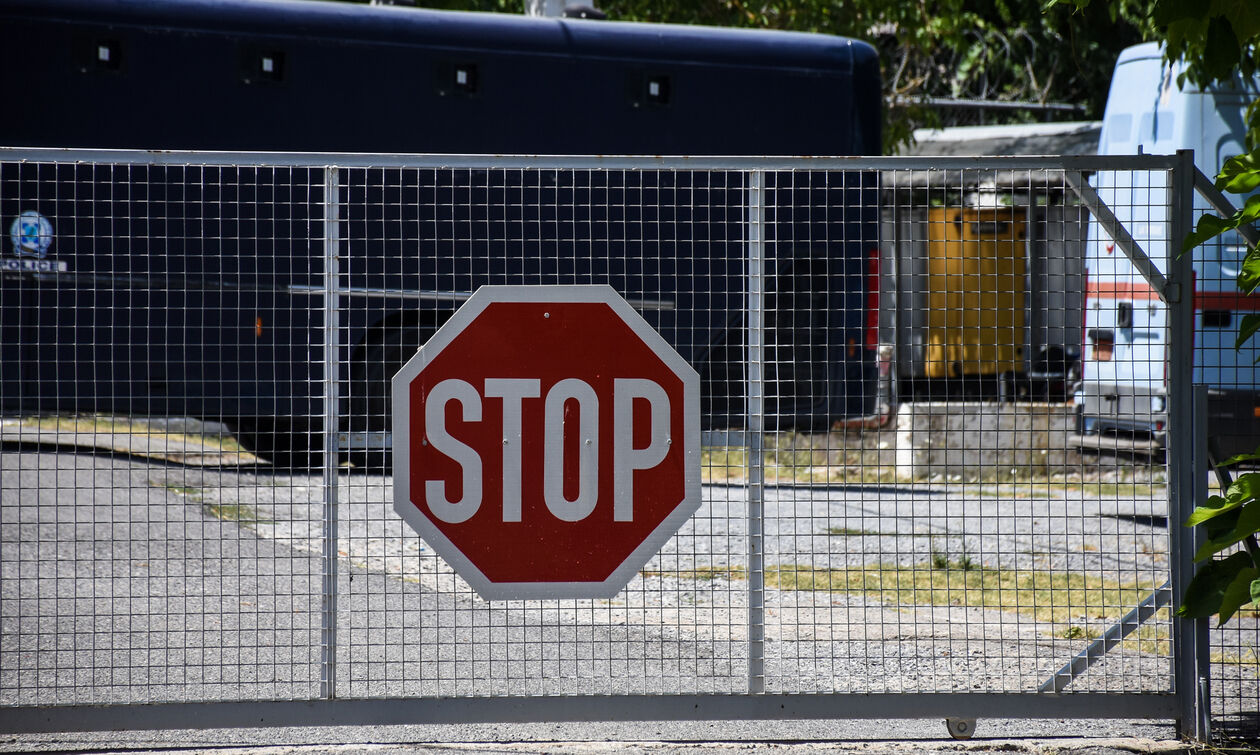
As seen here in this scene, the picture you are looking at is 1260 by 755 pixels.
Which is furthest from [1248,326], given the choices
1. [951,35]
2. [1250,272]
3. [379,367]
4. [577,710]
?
[951,35]

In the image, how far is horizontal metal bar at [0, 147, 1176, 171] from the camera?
3871 millimetres

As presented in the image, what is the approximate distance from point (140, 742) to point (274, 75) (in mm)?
6711

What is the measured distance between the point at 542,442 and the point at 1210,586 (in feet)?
7.13

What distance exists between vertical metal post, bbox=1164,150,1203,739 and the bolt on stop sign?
1631 mm

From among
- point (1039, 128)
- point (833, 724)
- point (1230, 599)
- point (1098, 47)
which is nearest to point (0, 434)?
point (833, 724)

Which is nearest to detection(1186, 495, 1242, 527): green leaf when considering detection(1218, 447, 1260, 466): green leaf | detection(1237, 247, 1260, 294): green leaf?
detection(1218, 447, 1260, 466): green leaf

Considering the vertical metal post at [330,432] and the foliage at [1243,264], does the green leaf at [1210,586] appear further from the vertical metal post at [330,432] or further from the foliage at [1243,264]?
the vertical metal post at [330,432]

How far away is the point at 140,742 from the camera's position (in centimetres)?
415

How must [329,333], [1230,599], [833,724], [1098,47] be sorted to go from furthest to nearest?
[1098,47] → [833,724] → [329,333] → [1230,599]

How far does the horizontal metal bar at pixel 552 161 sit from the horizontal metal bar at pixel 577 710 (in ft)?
5.62

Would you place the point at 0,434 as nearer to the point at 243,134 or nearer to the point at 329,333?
the point at 329,333

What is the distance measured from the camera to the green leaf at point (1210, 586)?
3846mm

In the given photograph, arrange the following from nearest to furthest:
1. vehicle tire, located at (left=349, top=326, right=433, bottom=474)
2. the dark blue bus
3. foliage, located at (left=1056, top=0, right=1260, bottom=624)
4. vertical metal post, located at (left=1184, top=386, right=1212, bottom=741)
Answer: foliage, located at (left=1056, top=0, right=1260, bottom=624)
vertical metal post, located at (left=1184, top=386, right=1212, bottom=741)
the dark blue bus
vehicle tire, located at (left=349, top=326, right=433, bottom=474)

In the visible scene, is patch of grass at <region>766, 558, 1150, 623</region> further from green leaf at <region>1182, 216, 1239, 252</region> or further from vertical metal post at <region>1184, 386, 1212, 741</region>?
green leaf at <region>1182, 216, 1239, 252</region>
